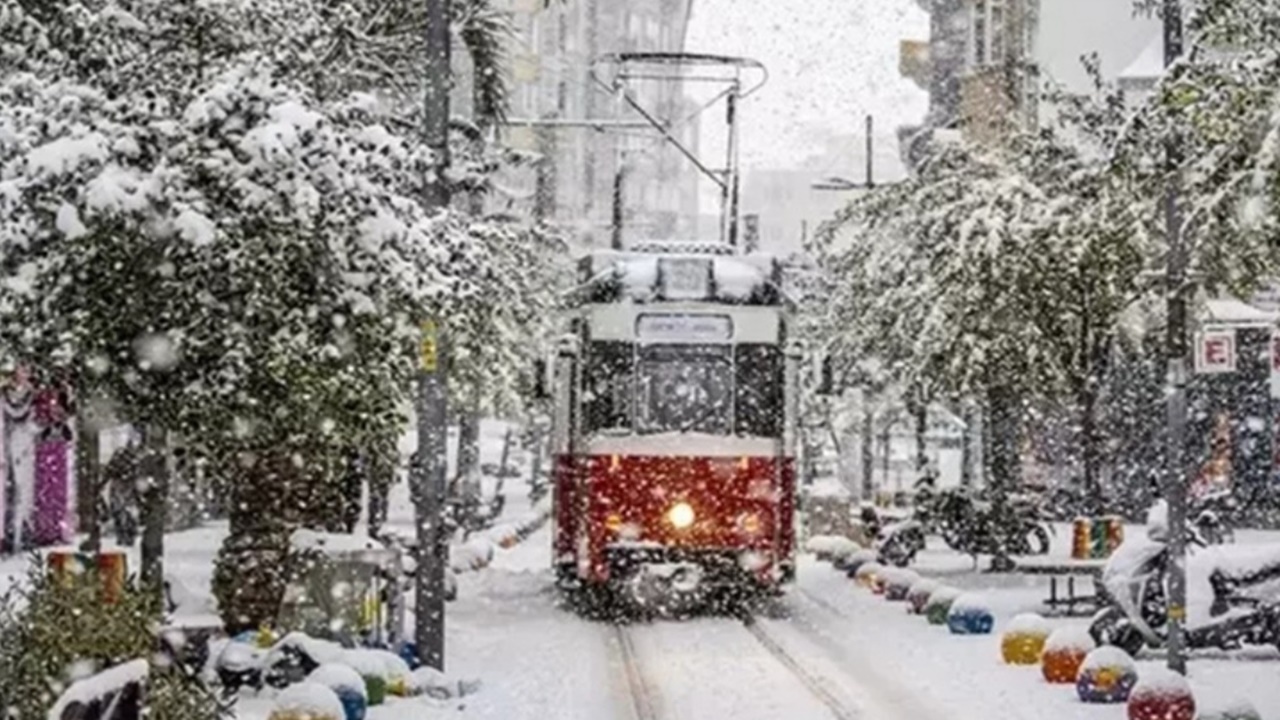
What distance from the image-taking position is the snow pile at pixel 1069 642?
700 inches

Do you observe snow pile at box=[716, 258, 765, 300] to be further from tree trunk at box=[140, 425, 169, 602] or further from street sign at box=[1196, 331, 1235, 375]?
tree trunk at box=[140, 425, 169, 602]

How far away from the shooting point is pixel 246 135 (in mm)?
13680

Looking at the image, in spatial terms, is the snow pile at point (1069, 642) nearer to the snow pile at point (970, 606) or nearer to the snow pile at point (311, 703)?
the snow pile at point (970, 606)

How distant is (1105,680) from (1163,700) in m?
1.70

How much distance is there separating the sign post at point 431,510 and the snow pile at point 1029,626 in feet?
17.0

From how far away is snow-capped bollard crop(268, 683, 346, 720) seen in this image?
45.9ft

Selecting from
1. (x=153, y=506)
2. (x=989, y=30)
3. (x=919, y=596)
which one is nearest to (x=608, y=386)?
(x=919, y=596)

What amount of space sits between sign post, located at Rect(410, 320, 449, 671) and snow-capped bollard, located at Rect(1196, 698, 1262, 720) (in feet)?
20.9

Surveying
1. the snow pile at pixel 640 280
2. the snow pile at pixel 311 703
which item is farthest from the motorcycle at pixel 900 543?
the snow pile at pixel 311 703

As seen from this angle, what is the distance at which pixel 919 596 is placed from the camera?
25172mm

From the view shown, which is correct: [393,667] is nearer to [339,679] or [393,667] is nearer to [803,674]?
[339,679]

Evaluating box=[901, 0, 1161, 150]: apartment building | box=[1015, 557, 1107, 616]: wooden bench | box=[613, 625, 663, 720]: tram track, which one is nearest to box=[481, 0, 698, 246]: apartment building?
box=[901, 0, 1161, 150]: apartment building

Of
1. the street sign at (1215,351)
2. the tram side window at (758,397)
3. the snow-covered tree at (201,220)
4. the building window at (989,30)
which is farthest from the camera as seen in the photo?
the building window at (989,30)

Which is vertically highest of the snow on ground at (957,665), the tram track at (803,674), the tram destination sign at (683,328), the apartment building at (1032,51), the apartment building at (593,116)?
the apartment building at (593,116)
